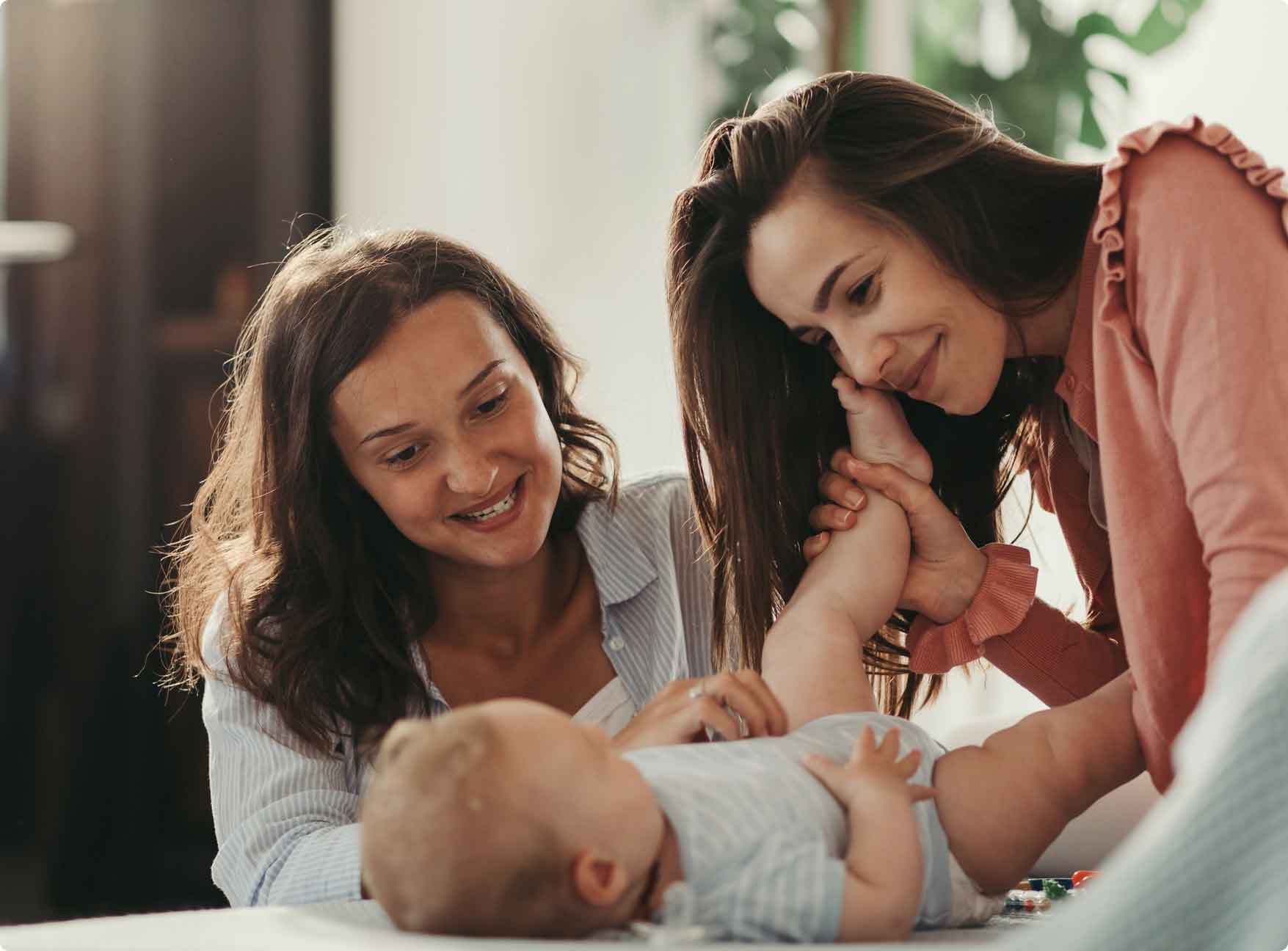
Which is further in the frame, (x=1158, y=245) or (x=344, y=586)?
(x=344, y=586)

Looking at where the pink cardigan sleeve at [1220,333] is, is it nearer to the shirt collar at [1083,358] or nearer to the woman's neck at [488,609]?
the shirt collar at [1083,358]

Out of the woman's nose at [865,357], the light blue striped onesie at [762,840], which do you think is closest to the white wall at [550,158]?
the woman's nose at [865,357]

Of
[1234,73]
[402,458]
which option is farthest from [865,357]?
[1234,73]

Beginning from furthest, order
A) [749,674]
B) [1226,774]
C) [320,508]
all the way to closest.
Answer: [320,508]
[749,674]
[1226,774]

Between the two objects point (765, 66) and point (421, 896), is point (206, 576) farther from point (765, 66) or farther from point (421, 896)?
point (765, 66)

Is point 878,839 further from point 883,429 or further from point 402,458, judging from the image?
point 402,458

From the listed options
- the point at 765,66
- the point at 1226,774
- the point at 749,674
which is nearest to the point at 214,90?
the point at 765,66

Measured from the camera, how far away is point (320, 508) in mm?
1634

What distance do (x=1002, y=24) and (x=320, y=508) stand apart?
2.02 metres

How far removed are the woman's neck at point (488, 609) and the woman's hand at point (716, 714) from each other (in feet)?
1.77

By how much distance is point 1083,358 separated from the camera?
1.30 metres

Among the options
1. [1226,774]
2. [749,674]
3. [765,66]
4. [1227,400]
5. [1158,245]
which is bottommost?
[749,674]

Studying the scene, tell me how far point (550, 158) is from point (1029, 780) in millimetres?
2460

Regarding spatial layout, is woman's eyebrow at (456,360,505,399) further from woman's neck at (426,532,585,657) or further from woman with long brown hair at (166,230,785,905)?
woman's neck at (426,532,585,657)
